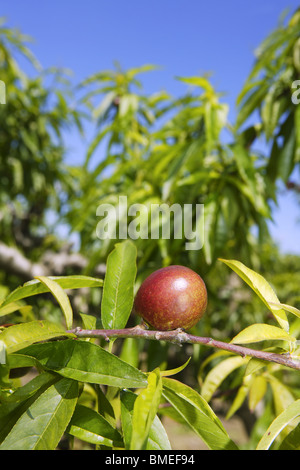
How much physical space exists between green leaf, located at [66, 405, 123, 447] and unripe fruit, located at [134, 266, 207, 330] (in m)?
0.11

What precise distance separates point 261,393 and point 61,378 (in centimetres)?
52

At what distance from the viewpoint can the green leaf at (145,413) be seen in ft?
0.88

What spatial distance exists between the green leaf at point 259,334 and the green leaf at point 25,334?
0.56 ft

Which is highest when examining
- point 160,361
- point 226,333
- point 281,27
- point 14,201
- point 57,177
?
point 281,27

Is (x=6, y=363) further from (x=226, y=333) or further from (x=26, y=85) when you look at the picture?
(x=26, y=85)

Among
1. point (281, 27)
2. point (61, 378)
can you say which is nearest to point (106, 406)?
point (61, 378)

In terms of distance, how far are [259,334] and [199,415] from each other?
98 millimetres

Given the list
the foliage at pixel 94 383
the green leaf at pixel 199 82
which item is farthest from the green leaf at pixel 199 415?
the green leaf at pixel 199 82

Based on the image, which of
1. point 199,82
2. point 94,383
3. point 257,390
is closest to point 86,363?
point 94,383

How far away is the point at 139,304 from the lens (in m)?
0.40

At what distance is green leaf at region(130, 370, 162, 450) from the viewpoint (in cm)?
27

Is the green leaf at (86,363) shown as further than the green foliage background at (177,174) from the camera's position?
No

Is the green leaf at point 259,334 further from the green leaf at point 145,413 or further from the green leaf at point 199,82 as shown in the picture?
the green leaf at point 199,82

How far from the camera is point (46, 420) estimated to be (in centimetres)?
32
